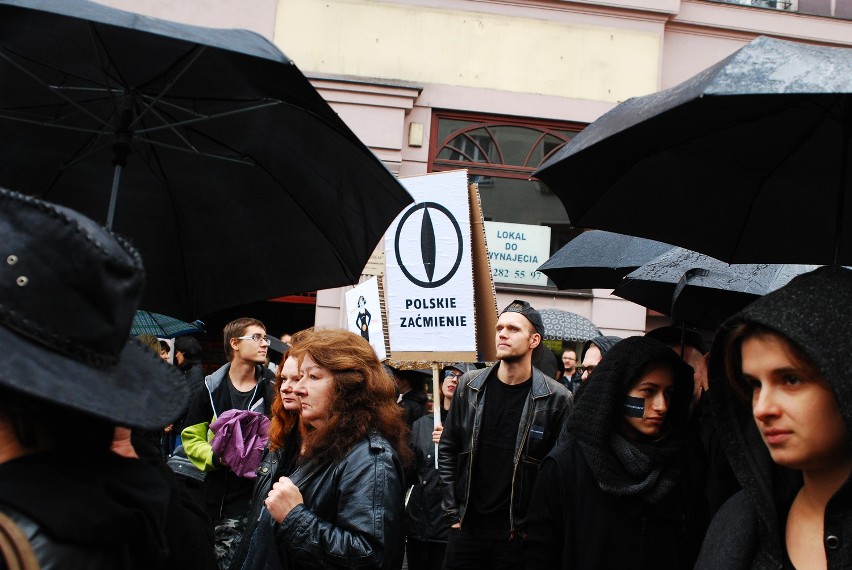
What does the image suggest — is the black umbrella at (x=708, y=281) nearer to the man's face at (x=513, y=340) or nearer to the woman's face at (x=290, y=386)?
the man's face at (x=513, y=340)

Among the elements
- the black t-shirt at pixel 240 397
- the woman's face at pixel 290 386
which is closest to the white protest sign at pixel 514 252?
the black t-shirt at pixel 240 397

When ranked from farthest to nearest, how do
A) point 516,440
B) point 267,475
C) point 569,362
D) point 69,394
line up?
point 569,362, point 516,440, point 267,475, point 69,394

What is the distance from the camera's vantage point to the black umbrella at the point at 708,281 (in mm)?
5199

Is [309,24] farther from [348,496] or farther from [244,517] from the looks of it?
[348,496]

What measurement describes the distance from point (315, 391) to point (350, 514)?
1.86 ft

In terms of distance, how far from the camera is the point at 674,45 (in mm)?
14547

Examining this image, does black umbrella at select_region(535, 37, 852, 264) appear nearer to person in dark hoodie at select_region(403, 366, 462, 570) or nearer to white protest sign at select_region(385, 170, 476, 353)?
white protest sign at select_region(385, 170, 476, 353)

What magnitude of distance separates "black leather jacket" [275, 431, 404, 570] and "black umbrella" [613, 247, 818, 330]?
7.02 feet

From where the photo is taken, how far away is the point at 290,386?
4176 millimetres

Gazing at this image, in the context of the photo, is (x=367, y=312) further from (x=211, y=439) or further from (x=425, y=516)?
(x=211, y=439)

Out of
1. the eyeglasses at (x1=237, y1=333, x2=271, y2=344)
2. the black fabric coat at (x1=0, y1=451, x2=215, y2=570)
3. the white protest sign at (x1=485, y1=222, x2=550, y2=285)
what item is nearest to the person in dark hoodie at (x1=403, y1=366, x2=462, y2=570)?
the eyeglasses at (x1=237, y1=333, x2=271, y2=344)

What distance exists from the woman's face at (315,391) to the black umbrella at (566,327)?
7.74 m

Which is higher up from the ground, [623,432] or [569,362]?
[569,362]

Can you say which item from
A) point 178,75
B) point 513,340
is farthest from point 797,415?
point 513,340
